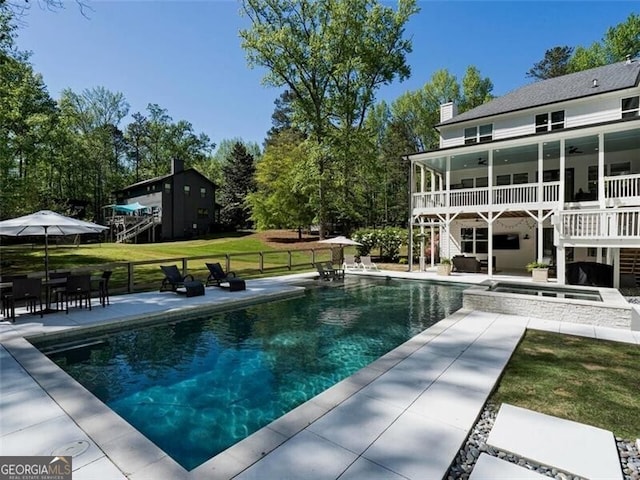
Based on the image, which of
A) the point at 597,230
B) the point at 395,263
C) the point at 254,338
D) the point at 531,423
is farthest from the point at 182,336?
the point at 395,263

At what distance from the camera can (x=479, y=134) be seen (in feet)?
62.8

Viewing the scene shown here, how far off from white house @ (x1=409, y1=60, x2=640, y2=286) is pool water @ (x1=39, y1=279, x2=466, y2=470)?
21.0ft

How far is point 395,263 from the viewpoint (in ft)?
66.5

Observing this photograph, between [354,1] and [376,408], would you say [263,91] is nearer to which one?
[354,1]

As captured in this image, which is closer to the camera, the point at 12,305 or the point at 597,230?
the point at 12,305

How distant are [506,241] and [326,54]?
18.0 meters

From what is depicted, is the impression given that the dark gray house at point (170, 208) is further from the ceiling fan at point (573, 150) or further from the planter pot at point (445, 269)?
the ceiling fan at point (573, 150)

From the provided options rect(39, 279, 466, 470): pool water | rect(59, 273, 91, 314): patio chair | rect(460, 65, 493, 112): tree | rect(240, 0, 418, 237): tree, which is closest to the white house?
rect(39, 279, 466, 470): pool water

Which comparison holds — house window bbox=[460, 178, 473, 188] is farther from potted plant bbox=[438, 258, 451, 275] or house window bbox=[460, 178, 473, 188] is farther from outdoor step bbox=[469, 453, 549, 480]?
outdoor step bbox=[469, 453, 549, 480]

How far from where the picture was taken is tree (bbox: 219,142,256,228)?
133 feet

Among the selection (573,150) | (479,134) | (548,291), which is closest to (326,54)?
(479,134)

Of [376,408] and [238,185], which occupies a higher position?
[238,185]

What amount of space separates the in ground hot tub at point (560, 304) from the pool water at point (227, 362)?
1083 mm

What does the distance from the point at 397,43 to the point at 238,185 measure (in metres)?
23.7
